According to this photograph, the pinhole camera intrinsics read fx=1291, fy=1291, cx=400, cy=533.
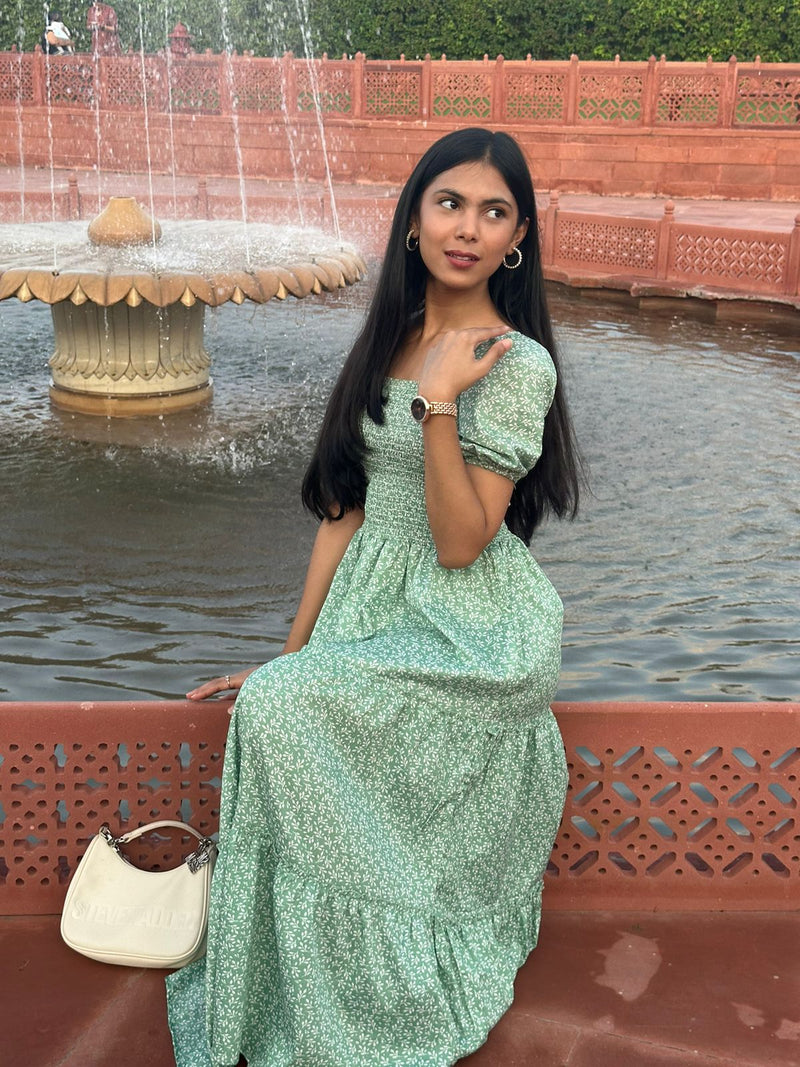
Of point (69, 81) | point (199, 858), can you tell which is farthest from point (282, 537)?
point (69, 81)

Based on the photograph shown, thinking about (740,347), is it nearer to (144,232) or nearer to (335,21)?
(144,232)

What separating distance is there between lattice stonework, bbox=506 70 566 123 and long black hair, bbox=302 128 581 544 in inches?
749

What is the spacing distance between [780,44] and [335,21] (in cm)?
818

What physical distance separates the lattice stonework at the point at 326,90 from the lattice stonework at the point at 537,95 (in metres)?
2.75

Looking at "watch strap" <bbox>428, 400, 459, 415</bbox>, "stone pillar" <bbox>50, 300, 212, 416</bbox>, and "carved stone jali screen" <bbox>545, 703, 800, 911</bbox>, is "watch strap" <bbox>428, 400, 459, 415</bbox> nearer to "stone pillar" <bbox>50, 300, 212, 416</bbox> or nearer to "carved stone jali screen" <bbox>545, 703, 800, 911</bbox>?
"carved stone jali screen" <bbox>545, 703, 800, 911</bbox>

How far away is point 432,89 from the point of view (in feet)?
68.9

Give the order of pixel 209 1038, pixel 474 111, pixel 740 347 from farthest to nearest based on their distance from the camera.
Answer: pixel 474 111 < pixel 740 347 < pixel 209 1038

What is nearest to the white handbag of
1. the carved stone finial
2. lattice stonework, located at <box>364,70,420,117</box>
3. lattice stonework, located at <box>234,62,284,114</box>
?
the carved stone finial

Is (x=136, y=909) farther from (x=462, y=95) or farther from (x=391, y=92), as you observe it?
(x=391, y=92)

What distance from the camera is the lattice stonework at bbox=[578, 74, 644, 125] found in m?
20.2

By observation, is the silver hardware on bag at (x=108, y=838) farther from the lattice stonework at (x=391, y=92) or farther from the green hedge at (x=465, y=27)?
the green hedge at (x=465, y=27)

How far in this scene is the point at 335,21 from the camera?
2436 cm

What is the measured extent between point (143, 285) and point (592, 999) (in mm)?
4873

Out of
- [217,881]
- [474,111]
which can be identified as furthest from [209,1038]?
[474,111]
